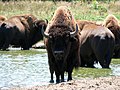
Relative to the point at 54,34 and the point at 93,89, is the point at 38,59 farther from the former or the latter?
the point at 93,89

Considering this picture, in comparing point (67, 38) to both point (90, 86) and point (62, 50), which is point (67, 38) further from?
point (90, 86)

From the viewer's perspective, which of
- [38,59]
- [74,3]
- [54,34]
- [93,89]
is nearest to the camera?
[93,89]

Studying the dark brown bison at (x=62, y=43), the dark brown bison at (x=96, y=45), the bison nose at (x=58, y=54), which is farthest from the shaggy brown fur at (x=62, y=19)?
the dark brown bison at (x=96, y=45)

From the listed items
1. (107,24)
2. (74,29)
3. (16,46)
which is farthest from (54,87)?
(16,46)

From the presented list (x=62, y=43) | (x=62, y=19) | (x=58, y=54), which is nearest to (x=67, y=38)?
(x=62, y=43)

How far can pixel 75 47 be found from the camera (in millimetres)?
13664

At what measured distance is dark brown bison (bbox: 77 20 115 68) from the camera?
17391 millimetres

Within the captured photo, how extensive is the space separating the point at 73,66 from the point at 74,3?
33.2 m

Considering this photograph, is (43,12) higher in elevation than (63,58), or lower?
lower

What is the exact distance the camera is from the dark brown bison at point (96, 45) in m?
17.4

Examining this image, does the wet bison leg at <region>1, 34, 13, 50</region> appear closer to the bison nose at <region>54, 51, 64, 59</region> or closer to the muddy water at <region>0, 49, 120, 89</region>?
the muddy water at <region>0, 49, 120, 89</region>

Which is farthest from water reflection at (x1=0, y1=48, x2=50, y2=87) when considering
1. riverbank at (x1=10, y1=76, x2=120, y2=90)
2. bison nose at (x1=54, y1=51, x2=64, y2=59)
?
riverbank at (x1=10, y1=76, x2=120, y2=90)

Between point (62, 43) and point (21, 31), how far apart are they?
44.8 feet

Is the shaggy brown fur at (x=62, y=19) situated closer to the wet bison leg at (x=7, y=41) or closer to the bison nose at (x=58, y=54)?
the bison nose at (x=58, y=54)
